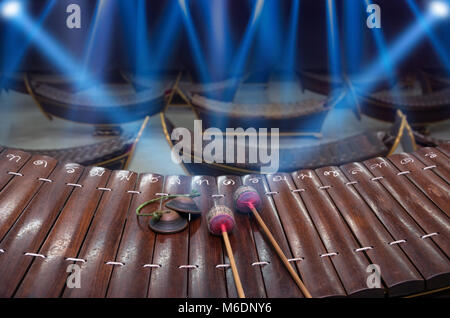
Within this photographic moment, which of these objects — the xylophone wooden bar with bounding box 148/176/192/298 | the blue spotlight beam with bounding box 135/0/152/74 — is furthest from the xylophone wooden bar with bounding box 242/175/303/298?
the blue spotlight beam with bounding box 135/0/152/74

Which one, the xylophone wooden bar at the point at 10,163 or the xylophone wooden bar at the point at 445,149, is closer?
the xylophone wooden bar at the point at 10,163

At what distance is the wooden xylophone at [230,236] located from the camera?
4.49 ft

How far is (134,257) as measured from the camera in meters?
1.48

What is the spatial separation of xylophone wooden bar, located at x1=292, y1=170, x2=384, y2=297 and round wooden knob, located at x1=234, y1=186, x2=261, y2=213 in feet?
1.01

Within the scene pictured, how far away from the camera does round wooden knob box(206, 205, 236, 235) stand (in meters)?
1.57

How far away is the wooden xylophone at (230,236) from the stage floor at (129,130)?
7.19ft

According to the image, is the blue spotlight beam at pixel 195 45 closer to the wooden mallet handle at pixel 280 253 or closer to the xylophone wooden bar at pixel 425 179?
the xylophone wooden bar at pixel 425 179

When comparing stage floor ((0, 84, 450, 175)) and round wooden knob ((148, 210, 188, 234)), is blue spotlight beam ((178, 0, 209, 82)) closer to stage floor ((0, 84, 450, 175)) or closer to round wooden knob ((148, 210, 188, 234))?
stage floor ((0, 84, 450, 175))

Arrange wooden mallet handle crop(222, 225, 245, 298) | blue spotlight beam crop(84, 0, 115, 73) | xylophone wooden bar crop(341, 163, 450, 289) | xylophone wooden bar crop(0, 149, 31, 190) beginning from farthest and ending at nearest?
blue spotlight beam crop(84, 0, 115, 73) → xylophone wooden bar crop(0, 149, 31, 190) → xylophone wooden bar crop(341, 163, 450, 289) → wooden mallet handle crop(222, 225, 245, 298)

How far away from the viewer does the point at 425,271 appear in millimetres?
1426

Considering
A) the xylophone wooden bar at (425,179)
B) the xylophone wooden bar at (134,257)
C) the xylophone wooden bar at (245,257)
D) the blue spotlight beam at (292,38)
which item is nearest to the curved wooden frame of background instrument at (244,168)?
the xylophone wooden bar at (425,179)

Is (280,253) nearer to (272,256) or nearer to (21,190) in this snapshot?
(272,256)

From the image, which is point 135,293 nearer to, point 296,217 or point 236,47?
point 296,217

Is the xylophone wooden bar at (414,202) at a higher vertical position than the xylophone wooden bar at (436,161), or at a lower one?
lower
